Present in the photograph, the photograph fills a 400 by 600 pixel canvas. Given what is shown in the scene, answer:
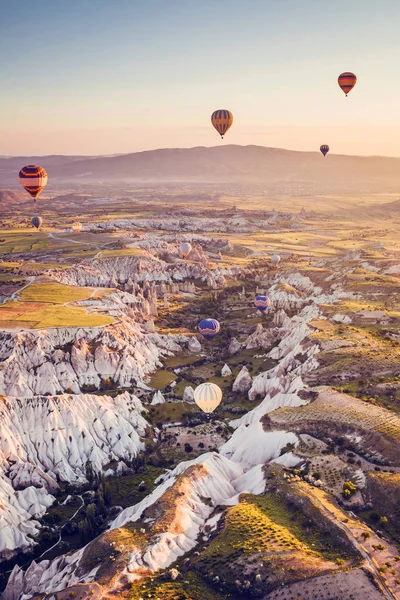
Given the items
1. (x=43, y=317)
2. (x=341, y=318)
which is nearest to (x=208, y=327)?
(x=341, y=318)

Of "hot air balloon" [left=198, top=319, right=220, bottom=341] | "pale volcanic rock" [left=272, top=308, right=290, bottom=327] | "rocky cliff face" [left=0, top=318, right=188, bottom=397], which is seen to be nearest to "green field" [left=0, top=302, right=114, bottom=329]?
"rocky cliff face" [left=0, top=318, right=188, bottom=397]

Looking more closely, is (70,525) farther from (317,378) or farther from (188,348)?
(188,348)

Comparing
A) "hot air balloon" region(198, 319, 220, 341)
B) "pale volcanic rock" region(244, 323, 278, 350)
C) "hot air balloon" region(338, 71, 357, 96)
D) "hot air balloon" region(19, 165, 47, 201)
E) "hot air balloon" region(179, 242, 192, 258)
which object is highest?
"hot air balloon" region(338, 71, 357, 96)

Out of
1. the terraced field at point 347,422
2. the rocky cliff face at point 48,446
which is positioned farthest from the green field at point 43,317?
the terraced field at point 347,422

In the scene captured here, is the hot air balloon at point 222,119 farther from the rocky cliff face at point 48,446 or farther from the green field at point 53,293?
the rocky cliff face at point 48,446

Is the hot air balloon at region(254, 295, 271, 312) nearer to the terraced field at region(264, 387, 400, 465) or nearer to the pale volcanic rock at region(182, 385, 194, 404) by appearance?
the pale volcanic rock at region(182, 385, 194, 404)

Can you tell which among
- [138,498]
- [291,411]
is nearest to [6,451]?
[138,498]
